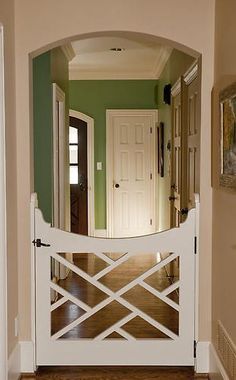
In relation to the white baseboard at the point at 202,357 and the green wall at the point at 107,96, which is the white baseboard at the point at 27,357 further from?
the green wall at the point at 107,96

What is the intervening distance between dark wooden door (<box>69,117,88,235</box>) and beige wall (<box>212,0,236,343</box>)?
18.5ft

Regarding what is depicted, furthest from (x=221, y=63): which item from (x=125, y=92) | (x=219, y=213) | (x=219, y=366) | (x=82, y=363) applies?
(x=125, y=92)

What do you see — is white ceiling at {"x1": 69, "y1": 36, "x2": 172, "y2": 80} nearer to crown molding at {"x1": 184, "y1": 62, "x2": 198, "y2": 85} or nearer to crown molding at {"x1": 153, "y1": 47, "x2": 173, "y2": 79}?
crown molding at {"x1": 153, "y1": 47, "x2": 173, "y2": 79}

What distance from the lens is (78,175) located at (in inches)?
352

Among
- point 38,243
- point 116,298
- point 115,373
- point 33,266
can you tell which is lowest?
point 115,373

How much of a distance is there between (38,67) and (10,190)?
205 cm

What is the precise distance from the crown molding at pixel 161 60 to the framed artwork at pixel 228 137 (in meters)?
3.40

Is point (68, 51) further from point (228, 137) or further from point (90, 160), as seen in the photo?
point (228, 137)

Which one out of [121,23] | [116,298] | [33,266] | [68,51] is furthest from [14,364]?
[68,51]

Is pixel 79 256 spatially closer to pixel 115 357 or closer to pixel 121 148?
pixel 121 148

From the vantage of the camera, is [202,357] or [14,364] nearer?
[14,364]

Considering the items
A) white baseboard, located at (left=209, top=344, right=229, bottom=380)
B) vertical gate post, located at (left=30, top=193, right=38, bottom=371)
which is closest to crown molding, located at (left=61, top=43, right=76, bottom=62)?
vertical gate post, located at (left=30, top=193, right=38, bottom=371)

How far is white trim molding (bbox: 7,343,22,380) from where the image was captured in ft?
10.6

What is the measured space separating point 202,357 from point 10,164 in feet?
5.62
